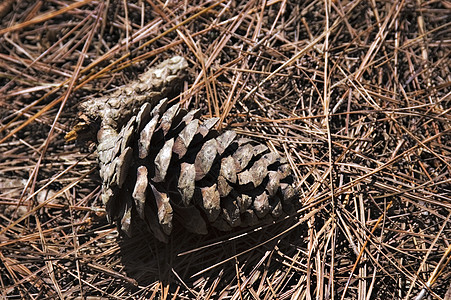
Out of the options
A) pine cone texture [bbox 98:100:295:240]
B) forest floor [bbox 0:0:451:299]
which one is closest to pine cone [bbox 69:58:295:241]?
pine cone texture [bbox 98:100:295:240]

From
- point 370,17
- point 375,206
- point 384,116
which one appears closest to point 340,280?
point 375,206

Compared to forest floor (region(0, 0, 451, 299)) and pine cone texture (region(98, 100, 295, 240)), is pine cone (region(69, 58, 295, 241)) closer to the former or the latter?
pine cone texture (region(98, 100, 295, 240))

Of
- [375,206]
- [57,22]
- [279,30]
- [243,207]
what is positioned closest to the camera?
[243,207]

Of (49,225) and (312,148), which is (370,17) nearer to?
(312,148)

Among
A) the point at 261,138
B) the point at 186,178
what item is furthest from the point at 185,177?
the point at 261,138

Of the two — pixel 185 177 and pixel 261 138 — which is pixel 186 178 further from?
pixel 261 138
